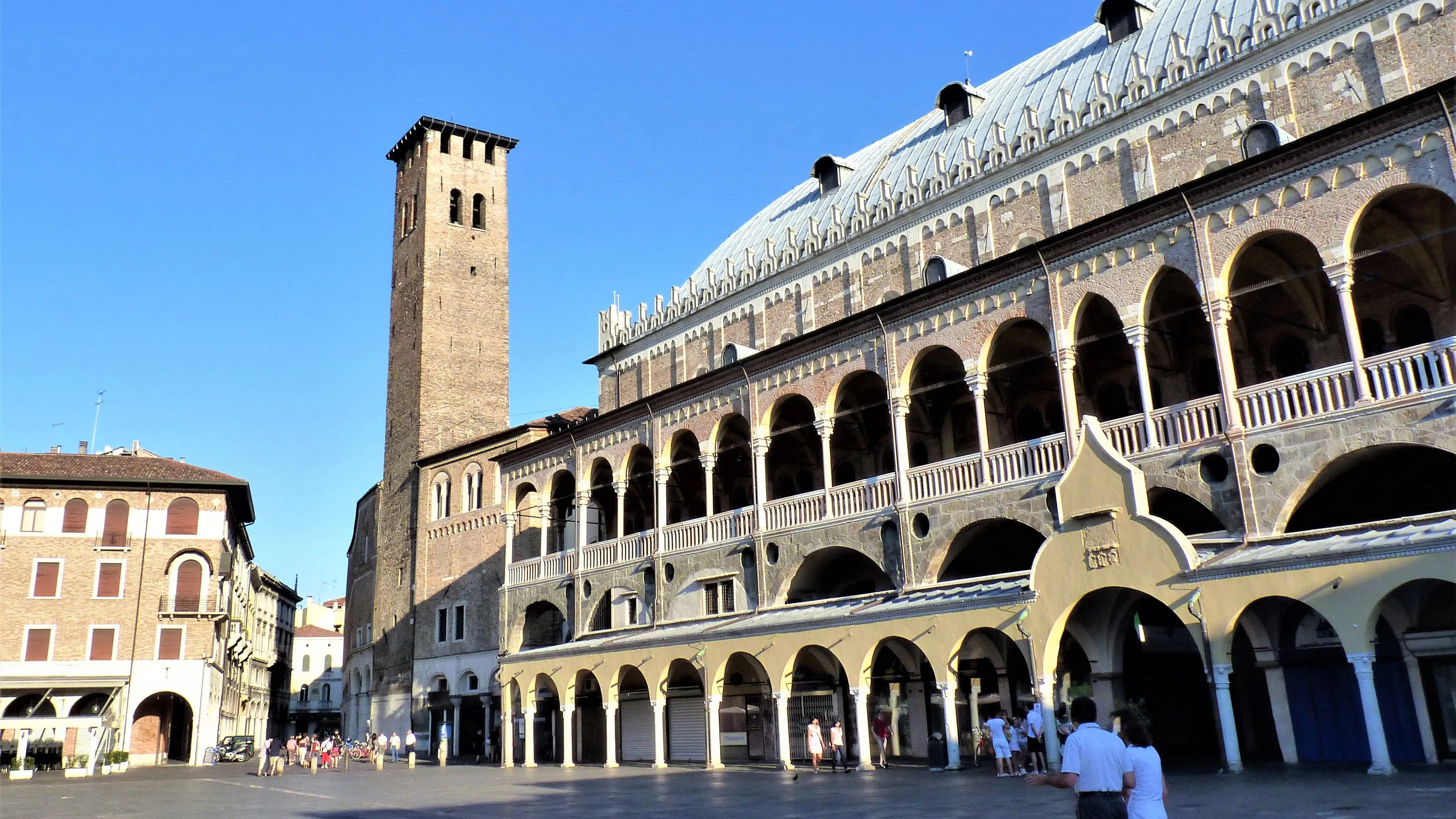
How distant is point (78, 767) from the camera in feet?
105

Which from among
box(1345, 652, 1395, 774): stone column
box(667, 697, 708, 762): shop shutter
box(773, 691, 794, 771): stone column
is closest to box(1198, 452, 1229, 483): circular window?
box(1345, 652, 1395, 774): stone column

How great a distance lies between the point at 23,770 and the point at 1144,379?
104ft

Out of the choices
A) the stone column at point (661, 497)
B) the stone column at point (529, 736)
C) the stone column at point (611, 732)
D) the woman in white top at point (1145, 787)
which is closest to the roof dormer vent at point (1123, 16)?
the stone column at point (661, 497)

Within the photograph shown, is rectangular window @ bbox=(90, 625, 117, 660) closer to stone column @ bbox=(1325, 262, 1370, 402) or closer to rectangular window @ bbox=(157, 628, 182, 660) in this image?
rectangular window @ bbox=(157, 628, 182, 660)

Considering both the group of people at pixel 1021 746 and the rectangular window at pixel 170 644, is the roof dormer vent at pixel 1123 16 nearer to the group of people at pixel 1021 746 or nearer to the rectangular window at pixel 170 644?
the group of people at pixel 1021 746

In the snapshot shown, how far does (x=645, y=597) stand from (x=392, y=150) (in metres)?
33.2

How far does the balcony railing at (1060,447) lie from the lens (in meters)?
16.0

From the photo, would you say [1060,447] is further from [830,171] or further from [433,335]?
[433,335]

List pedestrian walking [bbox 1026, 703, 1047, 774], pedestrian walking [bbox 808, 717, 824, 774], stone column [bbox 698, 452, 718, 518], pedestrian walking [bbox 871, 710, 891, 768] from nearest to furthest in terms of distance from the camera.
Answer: pedestrian walking [bbox 1026, 703, 1047, 774], pedestrian walking [bbox 871, 710, 891, 768], pedestrian walking [bbox 808, 717, 824, 774], stone column [bbox 698, 452, 718, 518]

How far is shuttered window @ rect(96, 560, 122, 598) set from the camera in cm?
3750

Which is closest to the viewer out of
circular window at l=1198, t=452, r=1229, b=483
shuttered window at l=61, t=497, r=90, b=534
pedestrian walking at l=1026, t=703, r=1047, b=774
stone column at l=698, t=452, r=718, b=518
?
circular window at l=1198, t=452, r=1229, b=483

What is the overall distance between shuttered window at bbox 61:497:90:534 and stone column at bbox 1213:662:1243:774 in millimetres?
37136

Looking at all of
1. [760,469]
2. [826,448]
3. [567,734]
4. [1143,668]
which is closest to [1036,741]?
[1143,668]

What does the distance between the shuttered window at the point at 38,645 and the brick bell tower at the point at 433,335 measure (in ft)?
40.3
